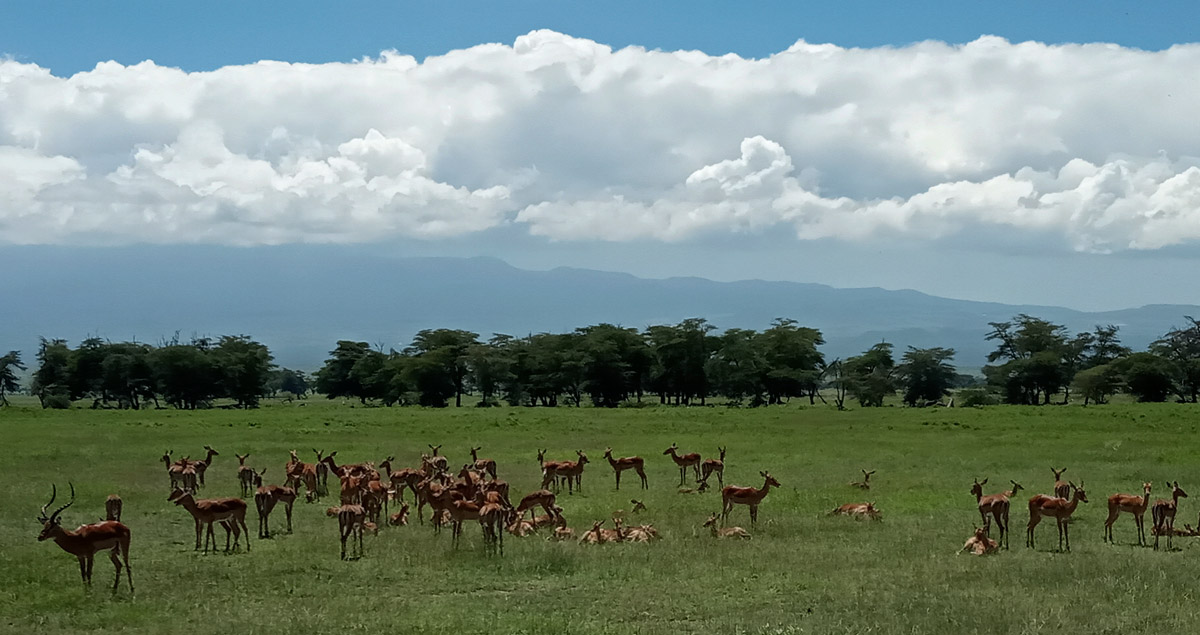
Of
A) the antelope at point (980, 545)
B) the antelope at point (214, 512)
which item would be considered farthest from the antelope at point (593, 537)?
the antelope at point (980, 545)

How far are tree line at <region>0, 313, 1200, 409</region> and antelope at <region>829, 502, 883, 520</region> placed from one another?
5678 cm

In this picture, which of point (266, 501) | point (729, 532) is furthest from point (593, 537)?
point (266, 501)

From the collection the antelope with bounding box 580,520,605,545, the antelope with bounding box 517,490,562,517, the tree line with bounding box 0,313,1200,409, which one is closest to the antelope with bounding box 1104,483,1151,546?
the antelope with bounding box 580,520,605,545

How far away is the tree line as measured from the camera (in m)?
78.3

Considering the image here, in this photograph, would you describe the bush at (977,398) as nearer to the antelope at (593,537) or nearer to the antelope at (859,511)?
the antelope at (859,511)

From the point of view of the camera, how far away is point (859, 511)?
19.8 metres

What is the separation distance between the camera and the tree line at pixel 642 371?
7831 centimetres

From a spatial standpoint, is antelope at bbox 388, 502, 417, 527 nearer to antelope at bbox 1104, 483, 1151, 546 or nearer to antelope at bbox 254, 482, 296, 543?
antelope at bbox 254, 482, 296, 543

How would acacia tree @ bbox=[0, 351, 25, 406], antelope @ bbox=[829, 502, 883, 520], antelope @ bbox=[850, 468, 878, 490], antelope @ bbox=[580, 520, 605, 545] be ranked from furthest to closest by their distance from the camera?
acacia tree @ bbox=[0, 351, 25, 406] → antelope @ bbox=[850, 468, 878, 490] → antelope @ bbox=[829, 502, 883, 520] → antelope @ bbox=[580, 520, 605, 545]

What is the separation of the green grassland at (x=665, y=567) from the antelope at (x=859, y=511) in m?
0.28

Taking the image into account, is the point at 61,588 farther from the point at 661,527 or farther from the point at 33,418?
the point at 33,418

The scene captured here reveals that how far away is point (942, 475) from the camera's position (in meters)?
26.9

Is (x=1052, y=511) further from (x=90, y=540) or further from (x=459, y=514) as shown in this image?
(x=90, y=540)

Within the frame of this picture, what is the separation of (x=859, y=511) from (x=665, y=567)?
5931 mm
